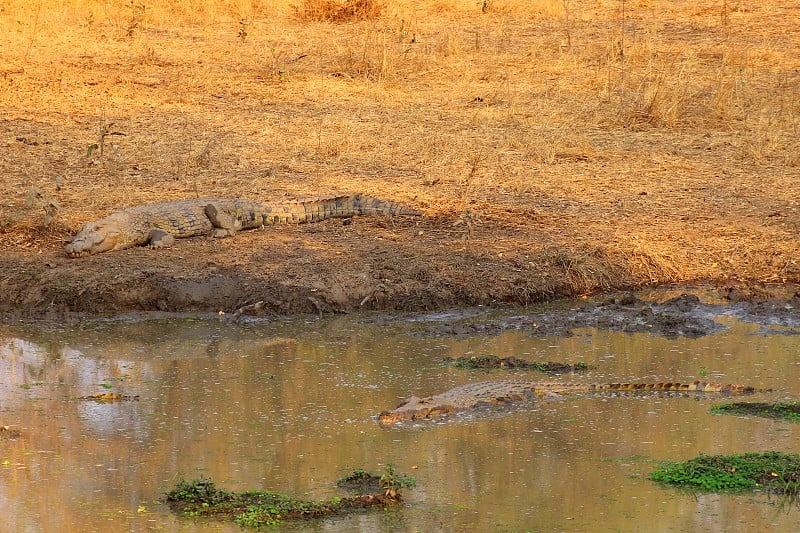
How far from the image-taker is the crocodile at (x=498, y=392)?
17.4ft

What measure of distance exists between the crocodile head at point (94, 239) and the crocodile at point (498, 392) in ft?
10.1

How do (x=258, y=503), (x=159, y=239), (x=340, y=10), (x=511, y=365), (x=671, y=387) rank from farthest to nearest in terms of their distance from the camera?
(x=340, y=10) < (x=159, y=239) < (x=511, y=365) < (x=671, y=387) < (x=258, y=503)

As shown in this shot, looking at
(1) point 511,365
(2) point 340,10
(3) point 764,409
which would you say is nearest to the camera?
(3) point 764,409

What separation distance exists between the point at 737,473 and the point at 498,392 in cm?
132

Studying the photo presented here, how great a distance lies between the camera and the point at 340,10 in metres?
15.3

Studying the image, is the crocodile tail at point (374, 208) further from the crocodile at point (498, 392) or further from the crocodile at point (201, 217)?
the crocodile at point (498, 392)

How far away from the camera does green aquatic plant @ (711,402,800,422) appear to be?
5.33 m

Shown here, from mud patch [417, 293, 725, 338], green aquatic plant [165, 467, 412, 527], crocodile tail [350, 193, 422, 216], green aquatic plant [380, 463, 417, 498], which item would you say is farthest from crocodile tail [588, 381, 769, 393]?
crocodile tail [350, 193, 422, 216]

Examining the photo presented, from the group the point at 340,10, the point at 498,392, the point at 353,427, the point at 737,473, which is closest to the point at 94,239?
the point at 353,427

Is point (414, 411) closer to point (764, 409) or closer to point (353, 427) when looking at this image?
point (353, 427)

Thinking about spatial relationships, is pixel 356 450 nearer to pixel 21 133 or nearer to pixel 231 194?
pixel 231 194

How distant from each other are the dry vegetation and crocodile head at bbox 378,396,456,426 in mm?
2332

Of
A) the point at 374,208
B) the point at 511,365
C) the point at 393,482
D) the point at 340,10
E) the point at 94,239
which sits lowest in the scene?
the point at 511,365

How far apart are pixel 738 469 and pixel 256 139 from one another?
22.4 feet
